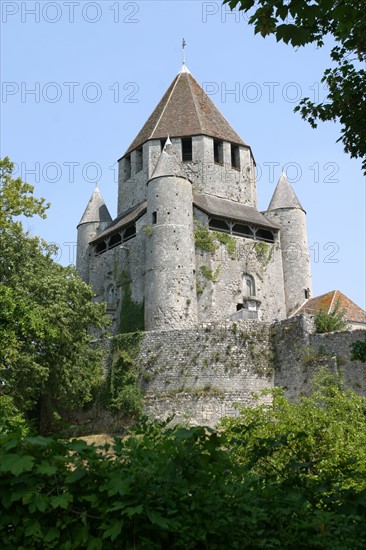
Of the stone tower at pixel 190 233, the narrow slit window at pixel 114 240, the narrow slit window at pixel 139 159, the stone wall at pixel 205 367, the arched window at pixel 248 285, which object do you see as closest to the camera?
the stone wall at pixel 205 367

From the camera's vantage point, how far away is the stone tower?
38625 millimetres

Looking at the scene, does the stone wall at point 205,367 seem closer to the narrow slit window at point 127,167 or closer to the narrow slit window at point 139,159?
the narrow slit window at point 139,159

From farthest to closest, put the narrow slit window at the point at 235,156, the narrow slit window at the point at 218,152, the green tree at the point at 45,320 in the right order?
the narrow slit window at the point at 235,156 → the narrow slit window at the point at 218,152 → the green tree at the point at 45,320

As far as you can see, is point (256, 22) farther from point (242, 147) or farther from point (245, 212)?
point (242, 147)

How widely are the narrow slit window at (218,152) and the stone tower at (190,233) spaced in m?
0.07

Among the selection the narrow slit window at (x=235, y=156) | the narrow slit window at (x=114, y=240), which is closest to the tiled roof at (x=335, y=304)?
the narrow slit window at (x=235, y=156)

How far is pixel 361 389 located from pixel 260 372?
4.60 m

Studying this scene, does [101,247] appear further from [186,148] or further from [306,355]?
[306,355]

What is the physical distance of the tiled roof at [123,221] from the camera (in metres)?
43.1

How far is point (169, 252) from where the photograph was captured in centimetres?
3844

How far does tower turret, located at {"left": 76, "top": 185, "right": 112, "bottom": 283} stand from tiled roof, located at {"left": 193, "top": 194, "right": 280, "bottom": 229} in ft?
25.0

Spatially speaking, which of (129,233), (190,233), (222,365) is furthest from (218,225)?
(222,365)

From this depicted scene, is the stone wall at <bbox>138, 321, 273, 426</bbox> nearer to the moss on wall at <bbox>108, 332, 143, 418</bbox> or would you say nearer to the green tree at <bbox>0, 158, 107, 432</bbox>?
the moss on wall at <bbox>108, 332, 143, 418</bbox>

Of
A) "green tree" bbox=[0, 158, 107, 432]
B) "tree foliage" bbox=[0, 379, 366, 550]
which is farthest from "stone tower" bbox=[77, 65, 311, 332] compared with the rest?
"tree foliage" bbox=[0, 379, 366, 550]
